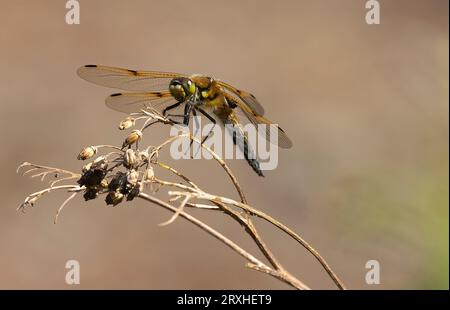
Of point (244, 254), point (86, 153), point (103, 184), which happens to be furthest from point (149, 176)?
point (244, 254)

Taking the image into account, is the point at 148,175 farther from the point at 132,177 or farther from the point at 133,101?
the point at 133,101

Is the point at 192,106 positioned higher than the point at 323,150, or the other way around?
the point at 323,150

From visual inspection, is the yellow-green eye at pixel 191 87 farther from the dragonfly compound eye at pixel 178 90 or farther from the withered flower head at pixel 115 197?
the withered flower head at pixel 115 197

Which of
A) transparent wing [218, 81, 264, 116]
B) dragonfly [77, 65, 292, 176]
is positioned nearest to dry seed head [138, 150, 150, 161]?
dragonfly [77, 65, 292, 176]

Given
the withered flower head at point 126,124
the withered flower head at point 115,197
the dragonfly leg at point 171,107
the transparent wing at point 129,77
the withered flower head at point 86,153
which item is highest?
the transparent wing at point 129,77

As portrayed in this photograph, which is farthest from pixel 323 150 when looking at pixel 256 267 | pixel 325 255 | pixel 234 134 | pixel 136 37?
pixel 256 267

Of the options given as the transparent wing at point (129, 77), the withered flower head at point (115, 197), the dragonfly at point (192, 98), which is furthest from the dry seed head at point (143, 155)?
the transparent wing at point (129, 77)

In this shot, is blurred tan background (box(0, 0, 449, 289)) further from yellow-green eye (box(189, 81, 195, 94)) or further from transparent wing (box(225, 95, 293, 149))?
yellow-green eye (box(189, 81, 195, 94))
